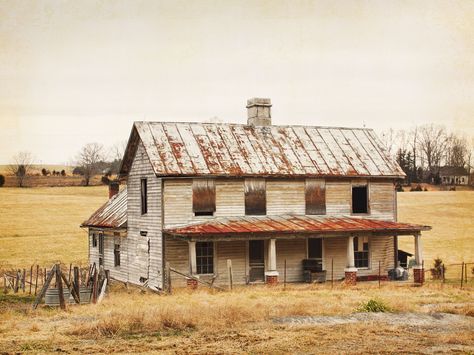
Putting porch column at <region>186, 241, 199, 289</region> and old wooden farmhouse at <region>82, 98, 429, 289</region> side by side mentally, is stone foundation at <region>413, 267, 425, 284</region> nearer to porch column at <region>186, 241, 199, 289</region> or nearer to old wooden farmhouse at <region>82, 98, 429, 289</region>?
old wooden farmhouse at <region>82, 98, 429, 289</region>

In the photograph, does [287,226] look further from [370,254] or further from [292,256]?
[370,254]

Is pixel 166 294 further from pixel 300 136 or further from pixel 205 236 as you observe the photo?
pixel 300 136

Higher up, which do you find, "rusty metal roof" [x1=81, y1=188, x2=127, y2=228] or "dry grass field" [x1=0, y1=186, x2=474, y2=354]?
"rusty metal roof" [x1=81, y1=188, x2=127, y2=228]

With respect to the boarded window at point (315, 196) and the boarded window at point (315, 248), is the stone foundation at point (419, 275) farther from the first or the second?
the boarded window at point (315, 196)

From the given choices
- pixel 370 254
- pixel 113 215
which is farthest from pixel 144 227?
pixel 370 254

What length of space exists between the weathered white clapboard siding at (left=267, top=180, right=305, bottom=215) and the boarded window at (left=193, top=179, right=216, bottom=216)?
251 cm

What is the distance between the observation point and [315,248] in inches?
1172

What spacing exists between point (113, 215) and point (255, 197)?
8024 mm

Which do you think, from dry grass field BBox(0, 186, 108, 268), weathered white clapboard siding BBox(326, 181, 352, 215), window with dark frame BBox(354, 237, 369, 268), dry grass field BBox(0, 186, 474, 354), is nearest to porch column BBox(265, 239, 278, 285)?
dry grass field BBox(0, 186, 474, 354)

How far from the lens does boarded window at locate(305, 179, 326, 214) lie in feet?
98.8

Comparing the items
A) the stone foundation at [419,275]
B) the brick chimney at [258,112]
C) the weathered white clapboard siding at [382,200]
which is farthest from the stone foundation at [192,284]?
the weathered white clapboard siding at [382,200]

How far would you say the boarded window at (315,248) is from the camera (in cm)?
2967

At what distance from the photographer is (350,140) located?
32969 mm

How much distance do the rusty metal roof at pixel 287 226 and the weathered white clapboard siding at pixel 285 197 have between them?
0.34 metres
